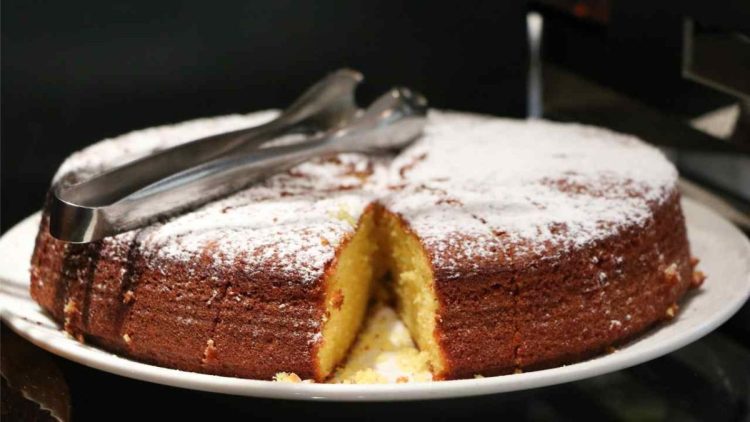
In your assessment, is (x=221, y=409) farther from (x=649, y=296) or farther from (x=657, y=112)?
(x=657, y=112)

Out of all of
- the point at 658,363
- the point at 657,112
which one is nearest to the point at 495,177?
the point at 658,363

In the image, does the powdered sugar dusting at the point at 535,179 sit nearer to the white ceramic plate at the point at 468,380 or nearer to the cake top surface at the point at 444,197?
the cake top surface at the point at 444,197

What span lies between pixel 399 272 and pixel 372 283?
8cm

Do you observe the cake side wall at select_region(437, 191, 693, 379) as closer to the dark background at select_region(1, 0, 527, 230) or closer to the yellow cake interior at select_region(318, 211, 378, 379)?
the yellow cake interior at select_region(318, 211, 378, 379)

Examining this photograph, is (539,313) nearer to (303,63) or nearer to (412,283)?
(412,283)

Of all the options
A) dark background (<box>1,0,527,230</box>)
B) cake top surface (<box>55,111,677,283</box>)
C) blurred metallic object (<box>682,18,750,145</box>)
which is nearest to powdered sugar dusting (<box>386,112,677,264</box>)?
cake top surface (<box>55,111,677,283</box>)

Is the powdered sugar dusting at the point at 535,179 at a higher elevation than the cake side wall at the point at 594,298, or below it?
higher

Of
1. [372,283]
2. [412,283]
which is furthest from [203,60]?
[412,283]

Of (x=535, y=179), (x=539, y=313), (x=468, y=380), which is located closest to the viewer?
(x=468, y=380)

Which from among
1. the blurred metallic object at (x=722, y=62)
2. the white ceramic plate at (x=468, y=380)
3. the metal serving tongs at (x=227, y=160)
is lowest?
the white ceramic plate at (x=468, y=380)

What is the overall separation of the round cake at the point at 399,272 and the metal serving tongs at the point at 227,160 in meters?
0.04

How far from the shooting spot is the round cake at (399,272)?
4.24ft

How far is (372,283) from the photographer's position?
1588mm

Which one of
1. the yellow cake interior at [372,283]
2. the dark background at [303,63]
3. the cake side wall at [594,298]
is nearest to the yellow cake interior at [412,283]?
the yellow cake interior at [372,283]
